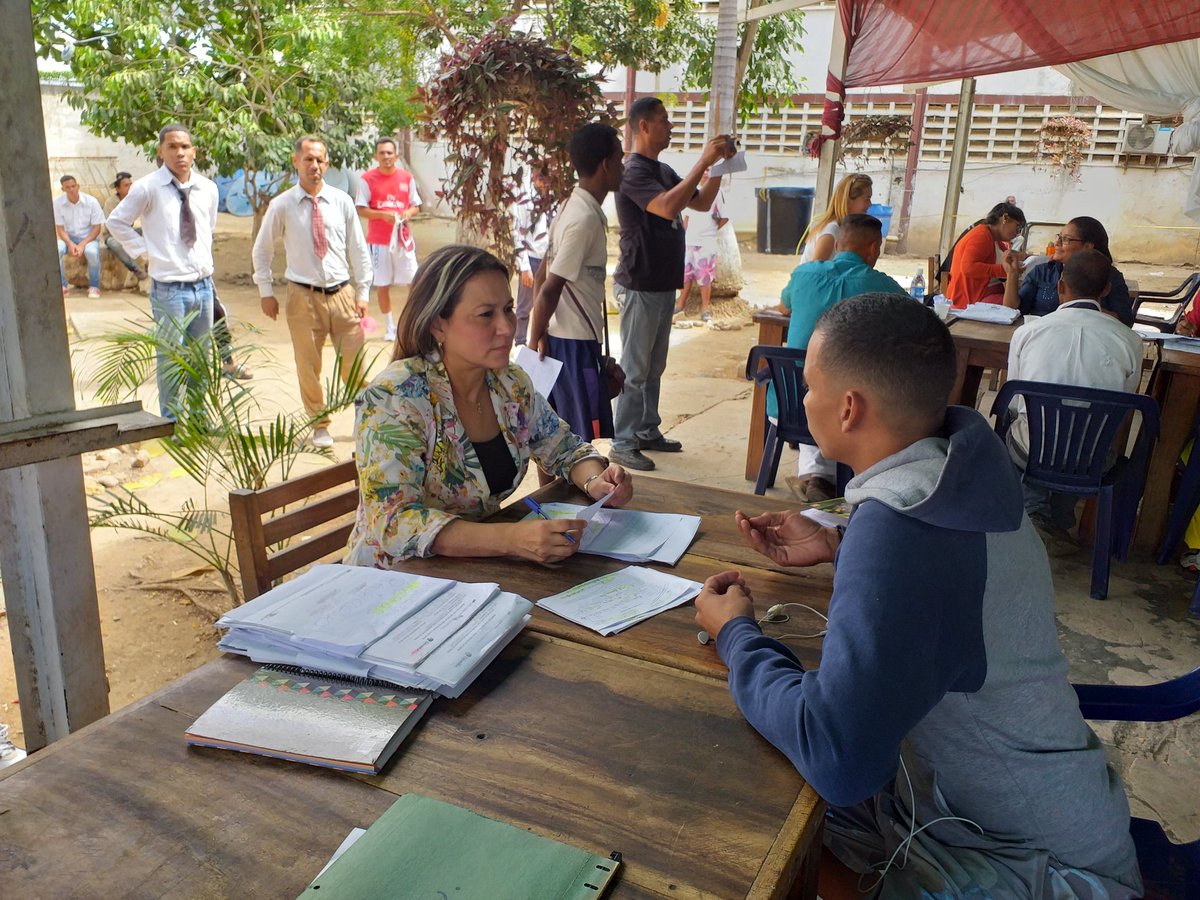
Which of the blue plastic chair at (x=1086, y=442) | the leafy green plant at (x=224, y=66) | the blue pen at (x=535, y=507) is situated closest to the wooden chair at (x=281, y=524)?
the blue pen at (x=535, y=507)

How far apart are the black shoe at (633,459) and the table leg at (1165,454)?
2.54 m

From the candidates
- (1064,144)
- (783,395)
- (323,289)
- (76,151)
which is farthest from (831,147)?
(76,151)

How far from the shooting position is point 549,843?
3.51ft

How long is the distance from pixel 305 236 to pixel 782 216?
10.9 m

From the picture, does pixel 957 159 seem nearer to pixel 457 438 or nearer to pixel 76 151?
pixel 457 438

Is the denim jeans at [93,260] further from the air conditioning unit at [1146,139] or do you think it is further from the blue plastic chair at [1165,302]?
the air conditioning unit at [1146,139]

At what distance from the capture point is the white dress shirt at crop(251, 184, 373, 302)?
5750mm

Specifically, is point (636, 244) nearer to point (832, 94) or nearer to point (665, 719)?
point (832, 94)

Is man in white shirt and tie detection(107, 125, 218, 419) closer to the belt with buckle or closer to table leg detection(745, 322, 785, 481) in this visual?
the belt with buckle

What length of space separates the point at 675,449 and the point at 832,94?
308cm

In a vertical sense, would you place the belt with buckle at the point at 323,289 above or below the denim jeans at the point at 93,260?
above

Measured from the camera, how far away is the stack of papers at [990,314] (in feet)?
17.4

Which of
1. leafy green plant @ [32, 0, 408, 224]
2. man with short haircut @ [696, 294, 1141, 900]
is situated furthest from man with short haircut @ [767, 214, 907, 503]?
leafy green plant @ [32, 0, 408, 224]

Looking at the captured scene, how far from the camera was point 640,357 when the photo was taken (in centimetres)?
512
